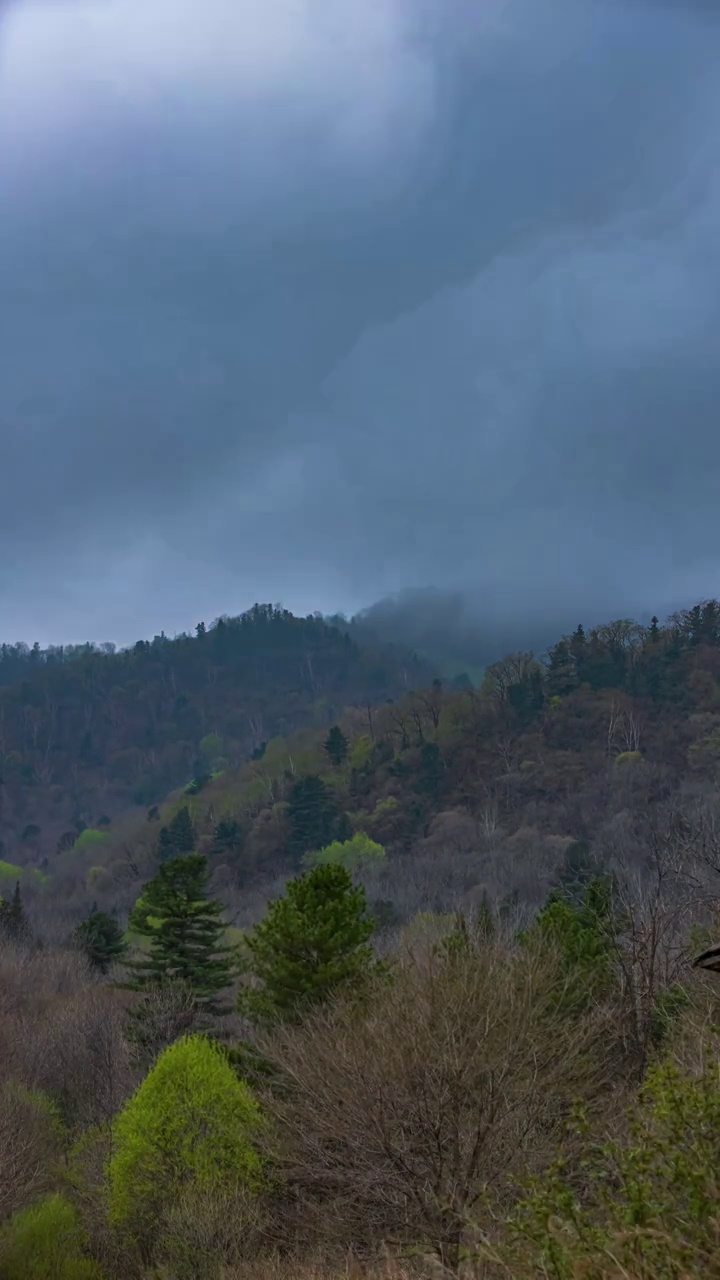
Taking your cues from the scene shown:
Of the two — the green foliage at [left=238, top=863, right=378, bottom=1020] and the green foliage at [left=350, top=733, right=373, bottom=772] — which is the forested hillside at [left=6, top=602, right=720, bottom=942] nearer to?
the green foliage at [left=350, top=733, right=373, bottom=772]

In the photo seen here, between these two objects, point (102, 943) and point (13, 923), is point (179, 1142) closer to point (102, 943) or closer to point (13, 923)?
point (102, 943)

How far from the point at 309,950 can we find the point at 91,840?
445 ft

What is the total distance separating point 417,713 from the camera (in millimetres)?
139750

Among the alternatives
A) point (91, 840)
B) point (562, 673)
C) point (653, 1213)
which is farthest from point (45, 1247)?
point (91, 840)

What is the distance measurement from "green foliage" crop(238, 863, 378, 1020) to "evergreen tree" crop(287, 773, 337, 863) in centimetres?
9021

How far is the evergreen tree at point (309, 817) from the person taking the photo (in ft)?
378

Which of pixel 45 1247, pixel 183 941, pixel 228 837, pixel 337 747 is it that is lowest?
pixel 228 837

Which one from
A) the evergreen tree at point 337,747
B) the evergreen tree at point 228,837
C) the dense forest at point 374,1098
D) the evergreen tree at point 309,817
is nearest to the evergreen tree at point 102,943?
the dense forest at point 374,1098

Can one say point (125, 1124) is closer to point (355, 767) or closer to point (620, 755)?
point (620, 755)

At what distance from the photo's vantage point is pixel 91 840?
499 feet

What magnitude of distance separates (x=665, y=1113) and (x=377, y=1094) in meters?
11.0

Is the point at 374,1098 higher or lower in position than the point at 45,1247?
higher

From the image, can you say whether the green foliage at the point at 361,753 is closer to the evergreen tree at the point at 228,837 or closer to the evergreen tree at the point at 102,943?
the evergreen tree at the point at 228,837

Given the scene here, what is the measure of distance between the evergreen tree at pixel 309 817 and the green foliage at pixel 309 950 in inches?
3552
